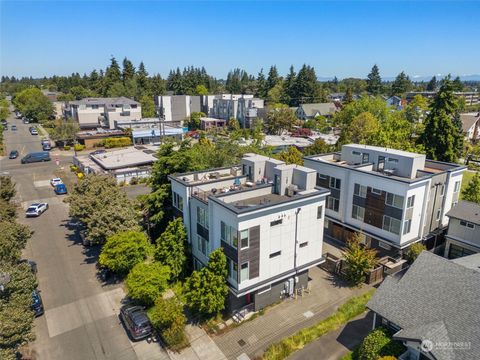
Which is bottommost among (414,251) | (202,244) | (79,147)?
(414,251)

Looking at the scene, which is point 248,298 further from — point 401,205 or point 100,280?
point 401,205

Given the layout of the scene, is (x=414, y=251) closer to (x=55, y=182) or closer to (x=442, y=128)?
(x=442, y=128)

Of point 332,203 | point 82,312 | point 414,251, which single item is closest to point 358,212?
point 332,203

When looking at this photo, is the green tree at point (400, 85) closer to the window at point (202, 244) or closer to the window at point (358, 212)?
the window at point (358, 212)

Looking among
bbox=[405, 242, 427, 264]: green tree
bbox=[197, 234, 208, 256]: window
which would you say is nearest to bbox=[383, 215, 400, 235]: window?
bbox=[405, 242, 427, 264]: green tree

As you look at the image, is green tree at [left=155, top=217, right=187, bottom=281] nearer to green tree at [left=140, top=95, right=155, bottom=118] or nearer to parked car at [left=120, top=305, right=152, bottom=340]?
parked car at [left=120, top=305, right=152, bottom=340]
